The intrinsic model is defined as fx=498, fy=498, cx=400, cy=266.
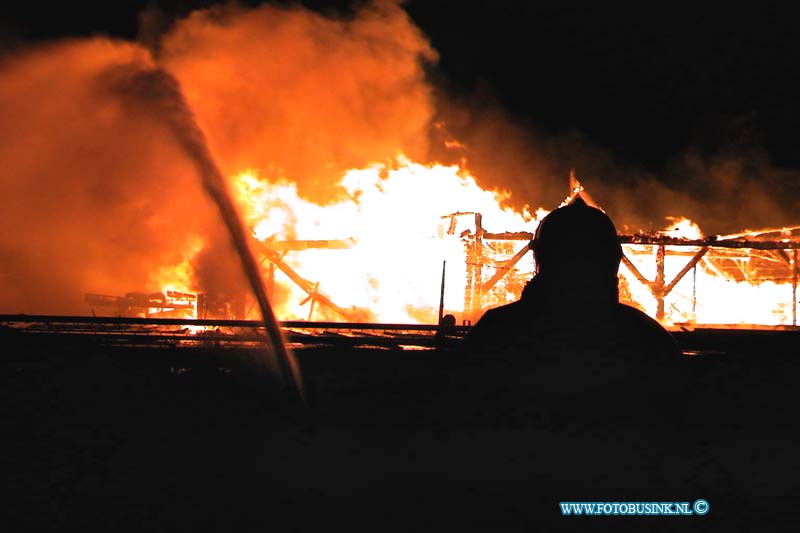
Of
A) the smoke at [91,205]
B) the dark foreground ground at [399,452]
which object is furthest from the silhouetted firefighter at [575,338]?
the smoke at [91,205]

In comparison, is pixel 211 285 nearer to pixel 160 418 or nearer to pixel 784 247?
pixel 160 418

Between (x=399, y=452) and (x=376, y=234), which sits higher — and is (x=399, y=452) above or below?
below

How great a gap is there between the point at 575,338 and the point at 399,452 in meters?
0.77

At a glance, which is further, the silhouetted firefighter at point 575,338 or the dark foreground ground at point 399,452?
the silhouetted firefighter at point 575,338

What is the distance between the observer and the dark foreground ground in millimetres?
1517

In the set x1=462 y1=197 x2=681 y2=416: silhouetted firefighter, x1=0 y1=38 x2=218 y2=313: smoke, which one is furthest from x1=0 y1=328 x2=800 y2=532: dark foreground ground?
x1=0 y1=38 x2=218 y2=313: smoke

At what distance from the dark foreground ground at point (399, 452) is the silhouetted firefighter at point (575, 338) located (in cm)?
2

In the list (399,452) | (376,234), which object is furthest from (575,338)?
(376,234)

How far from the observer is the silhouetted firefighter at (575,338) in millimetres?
1748

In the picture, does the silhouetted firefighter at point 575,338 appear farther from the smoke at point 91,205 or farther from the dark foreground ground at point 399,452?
the smoke at point 91,205

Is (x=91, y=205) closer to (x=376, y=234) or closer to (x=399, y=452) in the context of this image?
(x=376, y=234)

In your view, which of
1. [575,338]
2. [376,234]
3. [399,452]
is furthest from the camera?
[376,234]

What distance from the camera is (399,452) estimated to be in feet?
5.49

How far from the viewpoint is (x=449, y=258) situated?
17.2 metres
